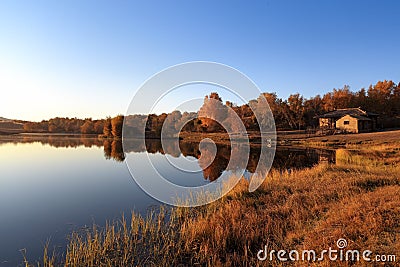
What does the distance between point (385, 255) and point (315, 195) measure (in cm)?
483

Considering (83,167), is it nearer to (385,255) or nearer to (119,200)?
(119,200)

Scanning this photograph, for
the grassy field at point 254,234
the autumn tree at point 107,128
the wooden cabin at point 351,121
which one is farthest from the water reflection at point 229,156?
the autumn tree at point 107,128

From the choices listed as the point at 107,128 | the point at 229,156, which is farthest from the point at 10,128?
the point at 229,156

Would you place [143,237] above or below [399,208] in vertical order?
below

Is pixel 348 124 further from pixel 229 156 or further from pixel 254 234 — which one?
pixel 254 234

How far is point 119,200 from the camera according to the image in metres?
12.0

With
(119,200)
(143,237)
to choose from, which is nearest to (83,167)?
(119,200)

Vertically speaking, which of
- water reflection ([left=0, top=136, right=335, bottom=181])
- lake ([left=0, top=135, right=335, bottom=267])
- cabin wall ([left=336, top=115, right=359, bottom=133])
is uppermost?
cabin wall ([left=336, top=115, right=359, bottom=133])

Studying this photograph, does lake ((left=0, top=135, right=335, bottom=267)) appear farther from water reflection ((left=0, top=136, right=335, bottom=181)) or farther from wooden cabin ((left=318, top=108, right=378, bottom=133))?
wooden cabin ((left=318, top=108, right=378, bottom=133))
